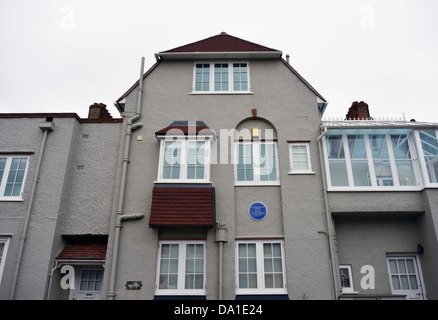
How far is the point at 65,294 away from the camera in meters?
10.9

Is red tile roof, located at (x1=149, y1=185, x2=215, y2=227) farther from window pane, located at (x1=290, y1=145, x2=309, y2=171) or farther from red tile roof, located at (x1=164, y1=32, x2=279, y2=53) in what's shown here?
red tile roof, located at (x1=164, y1=32, x2=279, y2=53)

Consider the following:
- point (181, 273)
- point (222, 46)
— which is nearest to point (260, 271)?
point (181, 273)

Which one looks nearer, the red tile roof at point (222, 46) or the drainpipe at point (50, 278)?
the drainpipe at point (50, 278)

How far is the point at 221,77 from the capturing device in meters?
13.1

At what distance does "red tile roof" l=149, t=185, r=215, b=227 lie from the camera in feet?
33.8

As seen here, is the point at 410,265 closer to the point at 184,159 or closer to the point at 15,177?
the point at 184,159

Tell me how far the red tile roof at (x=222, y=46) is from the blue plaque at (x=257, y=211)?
6415 mm

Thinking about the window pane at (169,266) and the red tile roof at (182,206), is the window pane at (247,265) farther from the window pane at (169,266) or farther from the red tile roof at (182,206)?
the window pane at (169,266)

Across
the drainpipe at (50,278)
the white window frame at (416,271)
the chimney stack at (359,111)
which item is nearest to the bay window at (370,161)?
the chimney stack at (359,111)

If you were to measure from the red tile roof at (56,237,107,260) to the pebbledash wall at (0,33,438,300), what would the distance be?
42 millimetres

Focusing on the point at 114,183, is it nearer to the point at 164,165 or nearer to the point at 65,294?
the point at 164,165

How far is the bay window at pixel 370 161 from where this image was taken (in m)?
11.5
